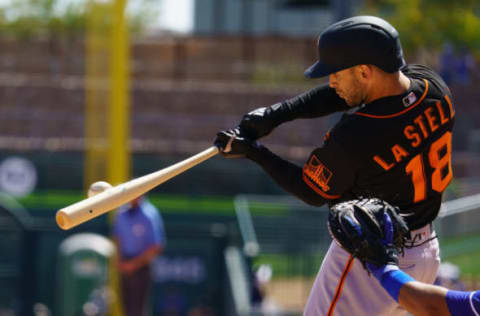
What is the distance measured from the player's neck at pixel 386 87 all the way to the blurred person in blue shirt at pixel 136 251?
5.42 m

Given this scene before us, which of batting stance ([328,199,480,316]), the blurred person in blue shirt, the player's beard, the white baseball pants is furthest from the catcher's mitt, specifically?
the blurred person in blue shirt

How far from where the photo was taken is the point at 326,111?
3.87 meters

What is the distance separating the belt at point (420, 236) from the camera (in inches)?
138

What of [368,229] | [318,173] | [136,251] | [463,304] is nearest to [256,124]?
[318,173]

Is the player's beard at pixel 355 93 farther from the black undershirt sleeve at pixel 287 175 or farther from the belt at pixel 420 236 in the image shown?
the belt at pixel 420 236

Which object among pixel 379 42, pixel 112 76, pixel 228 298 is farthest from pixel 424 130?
pixel 112 76

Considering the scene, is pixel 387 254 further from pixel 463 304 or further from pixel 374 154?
pixel 374 154

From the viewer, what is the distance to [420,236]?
355 cm

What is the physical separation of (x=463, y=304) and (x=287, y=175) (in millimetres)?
1048

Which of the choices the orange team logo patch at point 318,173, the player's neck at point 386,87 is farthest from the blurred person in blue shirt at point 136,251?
the player's neck at point 386,87

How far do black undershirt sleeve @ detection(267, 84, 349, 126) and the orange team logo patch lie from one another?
1.36ft

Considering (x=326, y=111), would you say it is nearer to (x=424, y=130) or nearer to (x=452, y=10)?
(x=424, y=130)

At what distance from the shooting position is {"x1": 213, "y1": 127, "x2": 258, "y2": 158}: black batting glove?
3.70m

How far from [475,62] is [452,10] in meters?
1.52
